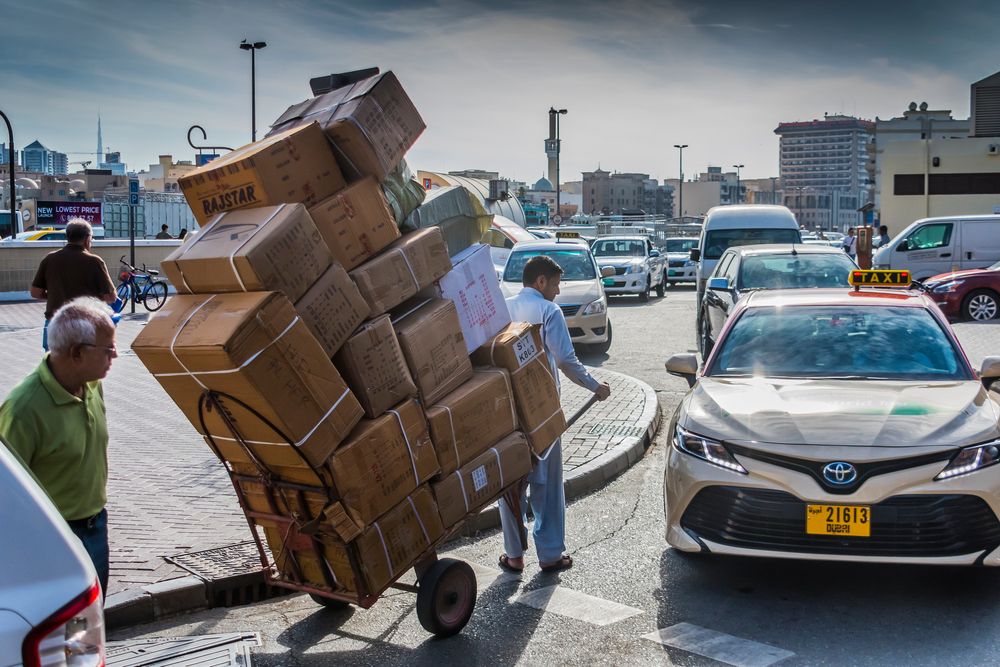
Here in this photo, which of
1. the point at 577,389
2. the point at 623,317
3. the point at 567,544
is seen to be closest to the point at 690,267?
the point at 623,317

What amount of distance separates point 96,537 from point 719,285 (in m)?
11.2

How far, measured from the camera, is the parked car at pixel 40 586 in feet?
7.79

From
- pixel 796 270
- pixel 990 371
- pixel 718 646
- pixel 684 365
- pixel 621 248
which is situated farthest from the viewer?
pixel 621 248

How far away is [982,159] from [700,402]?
1823 inches

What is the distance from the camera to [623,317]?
78.8ft

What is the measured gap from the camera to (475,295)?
18.8 feet

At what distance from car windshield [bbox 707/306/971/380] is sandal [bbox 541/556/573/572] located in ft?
5.11

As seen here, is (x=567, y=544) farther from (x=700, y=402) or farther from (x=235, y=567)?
(x=235, y=567)

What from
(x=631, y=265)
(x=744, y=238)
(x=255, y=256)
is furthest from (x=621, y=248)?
(x=255, y=256)

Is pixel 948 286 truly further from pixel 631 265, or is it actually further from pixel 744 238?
pixel 631 265

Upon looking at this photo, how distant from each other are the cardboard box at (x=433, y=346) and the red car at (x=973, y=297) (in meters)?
18.3

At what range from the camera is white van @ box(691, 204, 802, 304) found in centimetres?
2169

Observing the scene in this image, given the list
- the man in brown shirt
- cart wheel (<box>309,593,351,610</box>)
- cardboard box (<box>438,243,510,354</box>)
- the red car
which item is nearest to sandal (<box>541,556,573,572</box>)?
cart wheel (<box>309,593,351,610</box>)

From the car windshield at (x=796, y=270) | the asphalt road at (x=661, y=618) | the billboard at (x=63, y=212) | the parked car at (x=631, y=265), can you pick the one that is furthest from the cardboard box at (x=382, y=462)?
the billboard at (x=63, y=212)
